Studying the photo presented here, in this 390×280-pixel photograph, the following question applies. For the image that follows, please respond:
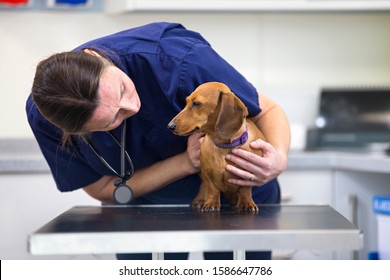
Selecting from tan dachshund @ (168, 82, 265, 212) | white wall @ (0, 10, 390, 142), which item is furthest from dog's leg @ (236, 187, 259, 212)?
white wall @ (0, 10, 390, 142)

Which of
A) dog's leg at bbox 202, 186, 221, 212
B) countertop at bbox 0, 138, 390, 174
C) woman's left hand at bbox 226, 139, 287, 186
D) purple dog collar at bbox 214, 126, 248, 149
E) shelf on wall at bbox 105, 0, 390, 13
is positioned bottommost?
countertop at bbox 0, 138, 390, 174

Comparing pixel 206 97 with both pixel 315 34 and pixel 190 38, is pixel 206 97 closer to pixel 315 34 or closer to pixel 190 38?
pixel 190 38

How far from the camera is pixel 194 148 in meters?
1.29

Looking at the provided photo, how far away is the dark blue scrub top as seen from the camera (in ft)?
4.14

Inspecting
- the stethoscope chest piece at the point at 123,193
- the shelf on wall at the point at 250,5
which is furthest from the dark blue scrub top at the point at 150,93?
the shelf on wall at the point at 250,5

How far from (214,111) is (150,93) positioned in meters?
0.18

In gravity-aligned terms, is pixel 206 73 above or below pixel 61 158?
above

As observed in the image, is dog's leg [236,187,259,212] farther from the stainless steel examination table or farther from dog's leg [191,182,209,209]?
the stainless steel examination table

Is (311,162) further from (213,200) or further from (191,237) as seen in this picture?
(191,237)

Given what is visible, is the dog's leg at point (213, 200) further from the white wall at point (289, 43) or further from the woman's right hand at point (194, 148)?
the white wall at point (289, 43)

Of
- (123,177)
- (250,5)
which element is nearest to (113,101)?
(123,177)

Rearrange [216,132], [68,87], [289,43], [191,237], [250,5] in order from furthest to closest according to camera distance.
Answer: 1. [289,43]
2. [250,5]
3. [216,132]
4. [68,87]
5. [191,237]

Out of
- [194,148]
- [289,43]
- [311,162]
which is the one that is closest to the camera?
[194,148]
